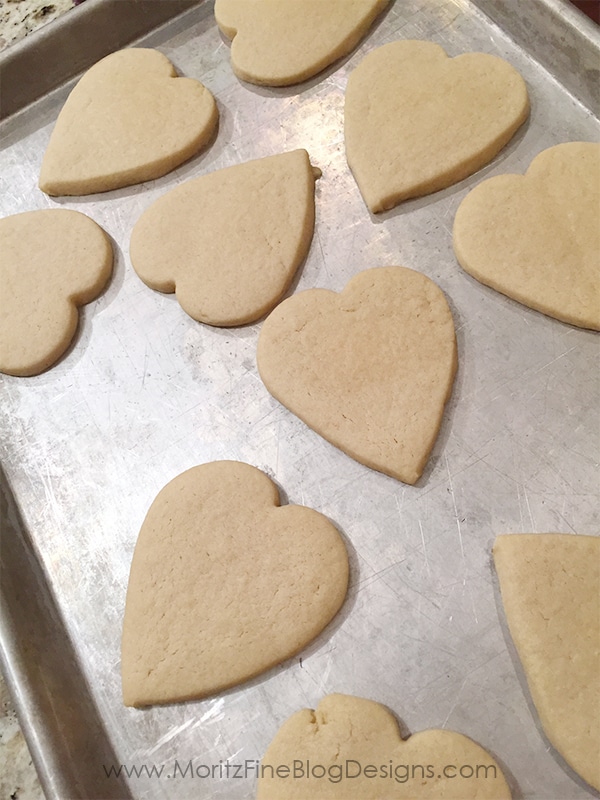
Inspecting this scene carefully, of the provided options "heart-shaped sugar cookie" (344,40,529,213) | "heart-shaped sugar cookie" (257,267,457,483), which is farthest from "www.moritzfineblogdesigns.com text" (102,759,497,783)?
"heart-shaped sugar cookie" (344,40,529,213)

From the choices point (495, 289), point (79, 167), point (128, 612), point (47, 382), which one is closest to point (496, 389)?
point (495, 289)

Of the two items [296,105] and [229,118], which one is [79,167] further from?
[296,105]

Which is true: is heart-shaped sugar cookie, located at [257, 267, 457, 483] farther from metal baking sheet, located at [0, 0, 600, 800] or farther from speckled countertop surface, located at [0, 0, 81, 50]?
speckled countertop surface, located at [0, 0, 81, 50]

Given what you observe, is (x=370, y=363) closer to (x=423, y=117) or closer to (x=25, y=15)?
(x=423, y=117)

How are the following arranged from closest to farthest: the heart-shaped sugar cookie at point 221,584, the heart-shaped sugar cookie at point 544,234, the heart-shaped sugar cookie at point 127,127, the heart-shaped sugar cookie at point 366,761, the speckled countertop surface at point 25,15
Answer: the heart-shaped sugar cookie at point 366,761, the heart-shaped sugar cookie at point 221,584, the heart-shaped sugar cookie at point 544,234, the heart-shaped sugar cookie at point 127,127, the speckled countertop surface at point 25,15

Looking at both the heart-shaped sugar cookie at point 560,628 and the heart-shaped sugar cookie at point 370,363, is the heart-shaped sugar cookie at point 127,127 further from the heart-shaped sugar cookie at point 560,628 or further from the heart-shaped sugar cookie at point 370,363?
A: the heart-shaped sugar cookie at point 560,628

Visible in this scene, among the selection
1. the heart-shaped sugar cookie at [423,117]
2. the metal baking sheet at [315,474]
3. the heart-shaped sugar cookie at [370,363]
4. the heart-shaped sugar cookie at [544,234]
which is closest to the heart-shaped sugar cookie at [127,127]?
the metal baking sheet at [315,474]
